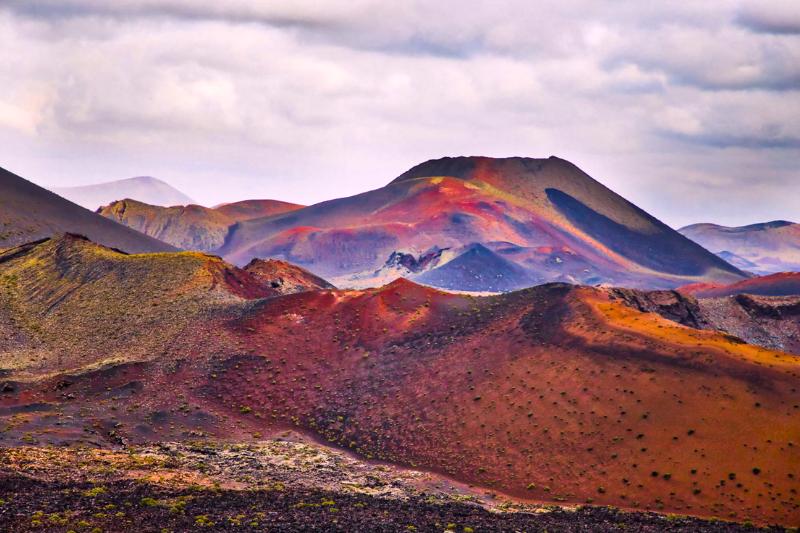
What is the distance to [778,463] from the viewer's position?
183ft

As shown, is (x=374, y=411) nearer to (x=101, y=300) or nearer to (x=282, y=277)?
(x=101, y=300)

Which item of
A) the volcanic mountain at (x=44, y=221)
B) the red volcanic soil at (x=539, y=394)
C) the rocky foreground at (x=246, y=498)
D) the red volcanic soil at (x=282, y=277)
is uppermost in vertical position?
the volcanic mountain at (x=44, y=221)

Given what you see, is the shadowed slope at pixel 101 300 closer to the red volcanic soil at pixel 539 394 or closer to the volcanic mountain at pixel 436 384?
the volcanic mountain at pixel 436 384

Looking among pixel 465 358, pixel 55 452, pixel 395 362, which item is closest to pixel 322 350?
pixel 395 362

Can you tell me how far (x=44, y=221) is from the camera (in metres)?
170

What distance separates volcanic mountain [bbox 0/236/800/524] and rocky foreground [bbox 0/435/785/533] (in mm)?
4156

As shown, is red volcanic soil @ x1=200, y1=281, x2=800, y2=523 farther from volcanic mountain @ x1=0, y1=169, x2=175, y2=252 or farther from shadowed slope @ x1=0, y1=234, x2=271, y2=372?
volcanic mountain @ x1=0, y1=169, x2=175, y2=252

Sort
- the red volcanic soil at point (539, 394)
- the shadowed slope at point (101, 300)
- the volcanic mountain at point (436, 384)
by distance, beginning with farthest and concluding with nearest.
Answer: the shadowed slope at point (101, 300) < the volcanic mountain at point (436, 384) < the red volcanic soil at point (539, 394)

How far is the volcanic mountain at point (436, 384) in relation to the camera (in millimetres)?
58500

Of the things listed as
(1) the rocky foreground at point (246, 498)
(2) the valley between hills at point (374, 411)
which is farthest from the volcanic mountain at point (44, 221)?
(1) the rocky foreground at point (246, 498)

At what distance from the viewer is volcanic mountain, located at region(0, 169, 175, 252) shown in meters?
161

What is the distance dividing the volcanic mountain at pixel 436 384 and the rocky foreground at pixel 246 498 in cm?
416

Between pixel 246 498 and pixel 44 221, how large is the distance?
451 feet

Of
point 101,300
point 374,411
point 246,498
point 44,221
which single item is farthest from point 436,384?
point 44,221
